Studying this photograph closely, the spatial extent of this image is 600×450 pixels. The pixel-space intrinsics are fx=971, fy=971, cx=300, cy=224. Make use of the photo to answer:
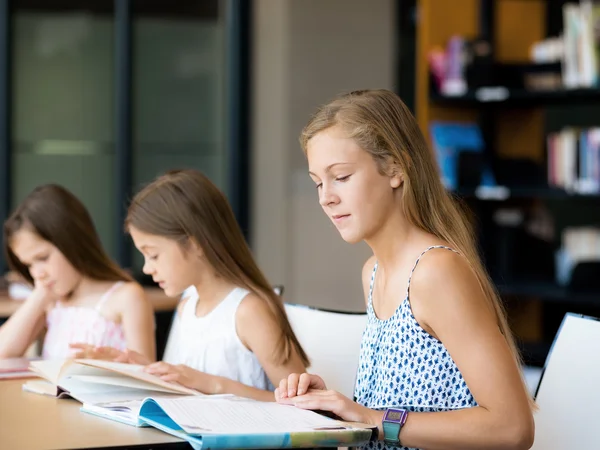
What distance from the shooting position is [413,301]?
1498 millimetres

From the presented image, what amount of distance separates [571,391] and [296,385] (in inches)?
22.2

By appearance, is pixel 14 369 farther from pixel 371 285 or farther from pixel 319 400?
pixel 319 400

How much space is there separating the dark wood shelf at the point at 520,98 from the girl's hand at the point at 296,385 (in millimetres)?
3270

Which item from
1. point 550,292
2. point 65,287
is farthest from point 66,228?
point 550,292

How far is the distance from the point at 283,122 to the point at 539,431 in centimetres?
438

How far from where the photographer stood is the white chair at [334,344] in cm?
208

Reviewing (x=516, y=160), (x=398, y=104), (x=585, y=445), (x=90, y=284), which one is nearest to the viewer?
(x=398, y=104)

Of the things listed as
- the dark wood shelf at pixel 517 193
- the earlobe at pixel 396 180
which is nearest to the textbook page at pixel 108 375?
the earlobe at pixel 396 180

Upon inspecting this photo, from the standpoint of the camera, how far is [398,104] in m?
1.56

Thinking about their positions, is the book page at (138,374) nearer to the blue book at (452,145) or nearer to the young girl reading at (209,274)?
the young girl reading at (209,274)

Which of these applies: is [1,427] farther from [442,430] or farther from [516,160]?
[516,160]

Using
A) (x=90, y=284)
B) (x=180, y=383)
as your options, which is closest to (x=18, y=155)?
(x=90, y=284)

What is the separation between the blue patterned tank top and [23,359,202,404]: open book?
1.03 feet

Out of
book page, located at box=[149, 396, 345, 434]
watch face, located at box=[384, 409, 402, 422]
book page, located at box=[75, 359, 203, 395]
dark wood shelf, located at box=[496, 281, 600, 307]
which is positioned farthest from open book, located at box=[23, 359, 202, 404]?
dark wood shelf, located at box=[496, 281, 600, 307]
